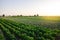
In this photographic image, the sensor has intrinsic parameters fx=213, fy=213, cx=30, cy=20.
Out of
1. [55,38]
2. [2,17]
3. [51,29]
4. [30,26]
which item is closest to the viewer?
[55,38]

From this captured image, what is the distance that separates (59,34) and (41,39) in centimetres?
76

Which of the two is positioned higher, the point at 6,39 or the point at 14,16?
the point at 14,16

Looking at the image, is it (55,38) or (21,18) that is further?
(21,18)

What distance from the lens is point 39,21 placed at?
9.20m

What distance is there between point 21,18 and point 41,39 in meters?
2.02

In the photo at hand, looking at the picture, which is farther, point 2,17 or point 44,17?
point 2,17

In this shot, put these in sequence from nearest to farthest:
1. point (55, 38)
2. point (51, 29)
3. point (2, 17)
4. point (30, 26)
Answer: point (55, 38)
point (51, 29)
point (30, 26)
point (2, 17)

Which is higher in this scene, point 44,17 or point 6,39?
point 44,17

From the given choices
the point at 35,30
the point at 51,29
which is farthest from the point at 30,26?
the point at 51,29

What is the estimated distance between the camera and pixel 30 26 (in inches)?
374

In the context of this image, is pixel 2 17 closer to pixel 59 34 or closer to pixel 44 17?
pixel 44 17

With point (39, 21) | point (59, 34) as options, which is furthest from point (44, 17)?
point (59, 34)

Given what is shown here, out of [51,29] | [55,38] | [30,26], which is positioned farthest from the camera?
[30,26]

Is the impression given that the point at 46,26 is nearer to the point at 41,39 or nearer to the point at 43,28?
the point at 43,28
